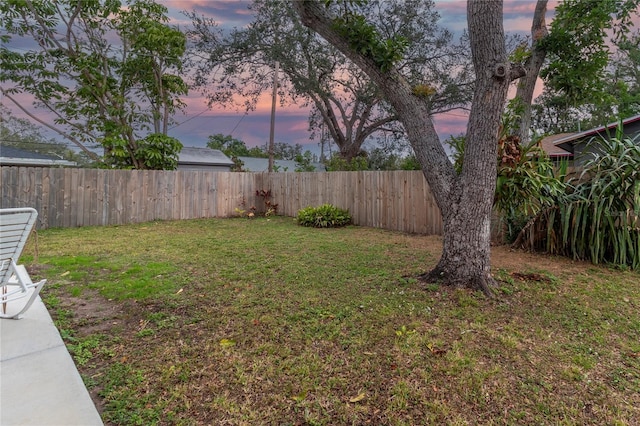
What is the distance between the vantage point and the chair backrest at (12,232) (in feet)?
8.28

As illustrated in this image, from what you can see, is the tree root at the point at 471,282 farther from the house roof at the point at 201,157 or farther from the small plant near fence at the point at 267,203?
the house roof at the point at 201,157

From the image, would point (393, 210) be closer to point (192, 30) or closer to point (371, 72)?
point (371, 72)

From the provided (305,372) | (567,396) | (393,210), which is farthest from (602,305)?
(393,210)

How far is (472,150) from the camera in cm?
305

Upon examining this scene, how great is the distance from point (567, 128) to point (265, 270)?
757 inches

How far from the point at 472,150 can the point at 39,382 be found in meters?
3.53

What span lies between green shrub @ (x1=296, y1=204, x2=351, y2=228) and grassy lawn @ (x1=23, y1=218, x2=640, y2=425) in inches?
144

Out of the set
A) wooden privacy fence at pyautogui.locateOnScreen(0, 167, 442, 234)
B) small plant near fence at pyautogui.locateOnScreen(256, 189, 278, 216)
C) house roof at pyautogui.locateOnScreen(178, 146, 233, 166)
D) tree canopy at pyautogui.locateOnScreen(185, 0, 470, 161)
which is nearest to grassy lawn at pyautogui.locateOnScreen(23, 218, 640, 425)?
wooden privacy fence at pyautogui.locateOnScreen(0, 167, 442, 234)

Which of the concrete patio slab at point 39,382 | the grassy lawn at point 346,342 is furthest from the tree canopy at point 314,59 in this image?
the concrete patio slab at point 39,382

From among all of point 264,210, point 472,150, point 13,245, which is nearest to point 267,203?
point 264,210

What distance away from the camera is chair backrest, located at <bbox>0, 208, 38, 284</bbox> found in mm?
2523

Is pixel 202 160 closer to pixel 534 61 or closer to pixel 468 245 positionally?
pixel 534 61

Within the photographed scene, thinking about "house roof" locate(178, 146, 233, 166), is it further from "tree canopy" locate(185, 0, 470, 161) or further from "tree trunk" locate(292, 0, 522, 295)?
"tree trunk" locate(292, 0, 522, 295)

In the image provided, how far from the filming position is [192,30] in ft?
43.3
